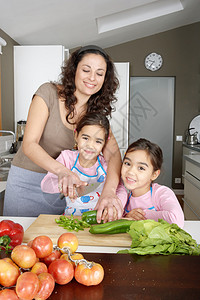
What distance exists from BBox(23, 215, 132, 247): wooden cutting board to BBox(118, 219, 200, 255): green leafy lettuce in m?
0.12

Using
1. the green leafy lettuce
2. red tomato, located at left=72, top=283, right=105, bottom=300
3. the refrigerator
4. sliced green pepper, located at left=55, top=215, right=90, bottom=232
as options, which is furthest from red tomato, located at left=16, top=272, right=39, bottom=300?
the refrigerator

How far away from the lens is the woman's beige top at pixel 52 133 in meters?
1.48

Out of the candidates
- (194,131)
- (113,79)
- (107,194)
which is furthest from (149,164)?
(194,131)

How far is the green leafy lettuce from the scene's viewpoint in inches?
36.5

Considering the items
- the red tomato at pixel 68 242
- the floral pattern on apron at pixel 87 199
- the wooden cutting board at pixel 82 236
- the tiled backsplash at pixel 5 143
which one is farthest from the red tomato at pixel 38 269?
the tiled backsplash at pixel 5 143

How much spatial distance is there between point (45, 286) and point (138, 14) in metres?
4.44

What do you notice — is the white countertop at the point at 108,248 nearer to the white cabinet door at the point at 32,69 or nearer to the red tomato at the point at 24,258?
the red tomato at the point at 24,258

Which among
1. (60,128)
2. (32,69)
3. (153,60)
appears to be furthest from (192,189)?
(153,60)

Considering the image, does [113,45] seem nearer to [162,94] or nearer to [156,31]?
[156,31]

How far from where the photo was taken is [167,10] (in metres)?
4.39

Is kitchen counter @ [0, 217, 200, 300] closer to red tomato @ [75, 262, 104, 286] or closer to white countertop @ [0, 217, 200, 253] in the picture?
red tomato @ [75, 262, 104, 286]

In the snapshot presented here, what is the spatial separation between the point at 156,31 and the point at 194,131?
1.86 metres

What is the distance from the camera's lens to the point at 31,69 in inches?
153

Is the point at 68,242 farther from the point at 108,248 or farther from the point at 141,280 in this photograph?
the point at 108,248
